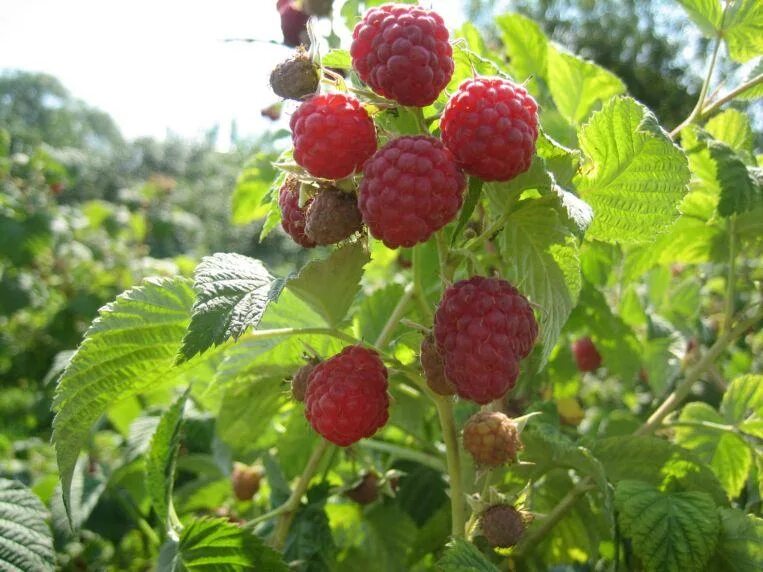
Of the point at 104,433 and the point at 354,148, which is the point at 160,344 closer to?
the point at 354,148

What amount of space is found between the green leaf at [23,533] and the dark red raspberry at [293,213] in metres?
0.46

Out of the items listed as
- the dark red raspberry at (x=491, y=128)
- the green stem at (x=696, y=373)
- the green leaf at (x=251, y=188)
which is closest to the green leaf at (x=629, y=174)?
the dark red raspberry at (x=491, y=128)

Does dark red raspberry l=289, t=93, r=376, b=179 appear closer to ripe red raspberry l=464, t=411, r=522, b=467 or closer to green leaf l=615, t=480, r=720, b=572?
ripe red raspberry l=464, t=411, r=522, b=467

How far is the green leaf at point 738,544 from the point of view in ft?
2.29

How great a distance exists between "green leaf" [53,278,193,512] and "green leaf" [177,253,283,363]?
0.35ft

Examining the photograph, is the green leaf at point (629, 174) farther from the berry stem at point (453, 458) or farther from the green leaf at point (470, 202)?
the berry stem at point (453, 458)

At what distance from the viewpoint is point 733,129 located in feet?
3.48

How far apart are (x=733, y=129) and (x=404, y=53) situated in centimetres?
68

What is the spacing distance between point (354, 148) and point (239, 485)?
742mm

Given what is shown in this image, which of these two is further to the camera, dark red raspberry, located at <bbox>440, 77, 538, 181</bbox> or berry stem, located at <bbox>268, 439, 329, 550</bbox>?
berry stem, located at <bbox>268, 439, 329, 550</bbox>

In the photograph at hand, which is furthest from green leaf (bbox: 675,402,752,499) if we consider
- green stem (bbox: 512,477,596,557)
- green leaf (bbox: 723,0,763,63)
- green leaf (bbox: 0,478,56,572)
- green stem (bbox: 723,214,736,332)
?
green leaf (bbox: 0,478,56,572)

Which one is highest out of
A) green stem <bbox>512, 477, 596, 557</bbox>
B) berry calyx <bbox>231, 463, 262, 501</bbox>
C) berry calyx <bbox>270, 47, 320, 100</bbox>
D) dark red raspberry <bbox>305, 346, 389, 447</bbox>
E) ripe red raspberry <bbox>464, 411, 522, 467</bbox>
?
berry calyx <bbox>270, 47, 320, 100</bbox>

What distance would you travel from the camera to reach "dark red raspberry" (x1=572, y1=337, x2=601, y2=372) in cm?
141

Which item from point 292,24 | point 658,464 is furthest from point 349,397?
point 292,24
